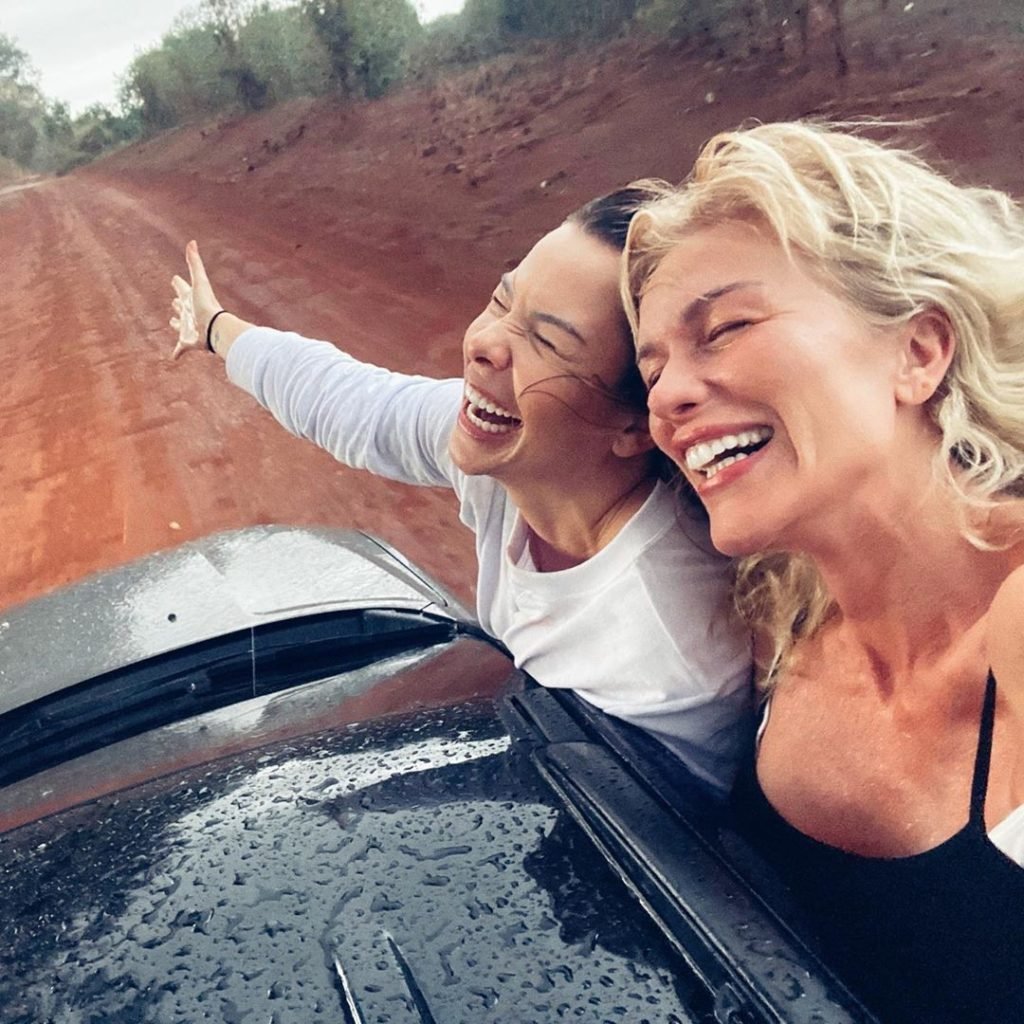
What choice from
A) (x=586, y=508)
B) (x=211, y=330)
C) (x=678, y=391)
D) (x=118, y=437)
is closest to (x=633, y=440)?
(x=586, y=508)

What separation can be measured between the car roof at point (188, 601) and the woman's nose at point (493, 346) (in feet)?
1.04

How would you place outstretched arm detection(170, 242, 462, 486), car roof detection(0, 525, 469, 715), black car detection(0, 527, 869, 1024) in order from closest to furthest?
black car detection(0, 527, 869, 1024)
car roof detection(0, 525, 469, 715)
outstretched arm detection(170, 242, 462, 486)

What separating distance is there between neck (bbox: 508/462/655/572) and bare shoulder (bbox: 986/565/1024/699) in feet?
1.27

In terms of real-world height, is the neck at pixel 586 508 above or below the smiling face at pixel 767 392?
below

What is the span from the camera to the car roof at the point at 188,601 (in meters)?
1.13

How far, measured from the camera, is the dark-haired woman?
910mm

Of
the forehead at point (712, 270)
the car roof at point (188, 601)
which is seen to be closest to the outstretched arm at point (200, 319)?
the car roof at point (188, 601)

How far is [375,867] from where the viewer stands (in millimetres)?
667

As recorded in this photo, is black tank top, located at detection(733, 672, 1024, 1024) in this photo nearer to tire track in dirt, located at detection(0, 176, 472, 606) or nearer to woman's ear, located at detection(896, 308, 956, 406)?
woman's ear, located at detection(896, 308, 956, 406)

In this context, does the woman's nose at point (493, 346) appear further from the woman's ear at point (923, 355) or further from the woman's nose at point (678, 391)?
the woman's ear at point (923, 355)

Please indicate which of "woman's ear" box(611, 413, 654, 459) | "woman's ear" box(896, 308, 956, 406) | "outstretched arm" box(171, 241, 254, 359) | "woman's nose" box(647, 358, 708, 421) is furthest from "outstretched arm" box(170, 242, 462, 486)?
"woman's ear" box(896, 308, 956, 406)

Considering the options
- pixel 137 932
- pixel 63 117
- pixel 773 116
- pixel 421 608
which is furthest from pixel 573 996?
pixel 63 117

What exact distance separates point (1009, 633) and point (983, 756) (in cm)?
11

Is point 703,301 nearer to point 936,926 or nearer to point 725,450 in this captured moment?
point 725,450
